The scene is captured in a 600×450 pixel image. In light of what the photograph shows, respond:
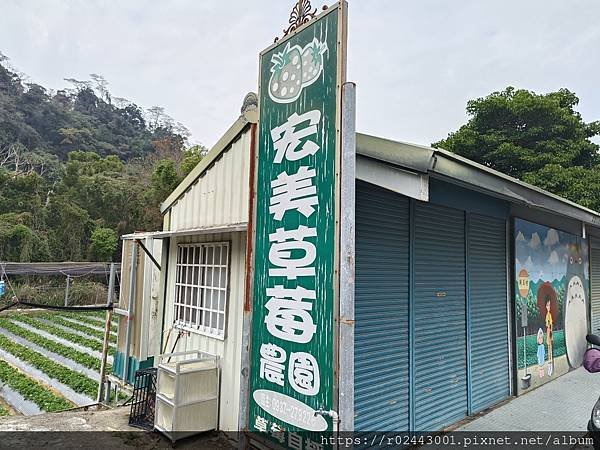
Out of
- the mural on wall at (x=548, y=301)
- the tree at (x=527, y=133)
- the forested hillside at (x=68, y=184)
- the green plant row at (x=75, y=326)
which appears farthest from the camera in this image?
the forested hillside at (x=68, y=184)

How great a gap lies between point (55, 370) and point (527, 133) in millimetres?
17424

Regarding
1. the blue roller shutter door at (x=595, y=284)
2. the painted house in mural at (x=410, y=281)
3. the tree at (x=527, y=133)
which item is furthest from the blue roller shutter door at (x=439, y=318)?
the tree at (x=527, y=133)

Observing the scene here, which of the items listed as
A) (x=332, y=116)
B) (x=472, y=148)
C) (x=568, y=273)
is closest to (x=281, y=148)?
(x=332, y=116)

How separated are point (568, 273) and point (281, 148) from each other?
20.5ft

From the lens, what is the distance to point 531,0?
6.84 metres

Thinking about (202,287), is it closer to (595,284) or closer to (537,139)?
(595,284)

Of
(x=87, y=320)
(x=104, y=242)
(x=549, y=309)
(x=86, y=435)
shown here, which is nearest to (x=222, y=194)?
(x=86, y=435)

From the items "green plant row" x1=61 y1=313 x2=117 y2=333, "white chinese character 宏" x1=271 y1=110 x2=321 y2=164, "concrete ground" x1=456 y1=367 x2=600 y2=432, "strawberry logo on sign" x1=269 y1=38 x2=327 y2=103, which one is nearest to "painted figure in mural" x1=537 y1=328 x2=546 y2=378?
"concrete ground" x1=456 y1=367 x2=600 y2=432

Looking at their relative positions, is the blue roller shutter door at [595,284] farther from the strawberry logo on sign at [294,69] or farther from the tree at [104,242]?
the tree at [104,242]

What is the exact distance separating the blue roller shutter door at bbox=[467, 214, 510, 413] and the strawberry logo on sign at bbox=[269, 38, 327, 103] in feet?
9.63

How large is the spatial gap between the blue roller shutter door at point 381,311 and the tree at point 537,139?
12623 mm

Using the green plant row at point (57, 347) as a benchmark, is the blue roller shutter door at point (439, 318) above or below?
above

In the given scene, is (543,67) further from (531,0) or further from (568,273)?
(568,273)

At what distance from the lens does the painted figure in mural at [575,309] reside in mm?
6516
